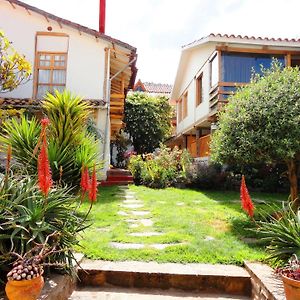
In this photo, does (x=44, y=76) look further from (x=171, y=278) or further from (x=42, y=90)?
(x=171, y=278)

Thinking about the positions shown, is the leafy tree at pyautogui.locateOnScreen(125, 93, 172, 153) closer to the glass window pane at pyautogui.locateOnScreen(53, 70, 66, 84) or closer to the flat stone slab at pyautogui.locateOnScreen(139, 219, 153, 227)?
the glass window pane at pyautogui.locateOnScreen(53, 70, 66, 84)

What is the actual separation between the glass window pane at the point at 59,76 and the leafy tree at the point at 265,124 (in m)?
9.10

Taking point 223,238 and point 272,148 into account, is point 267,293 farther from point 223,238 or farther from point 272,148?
point 272,148

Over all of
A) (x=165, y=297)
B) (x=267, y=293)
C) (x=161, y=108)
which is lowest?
(x=165, y=297)

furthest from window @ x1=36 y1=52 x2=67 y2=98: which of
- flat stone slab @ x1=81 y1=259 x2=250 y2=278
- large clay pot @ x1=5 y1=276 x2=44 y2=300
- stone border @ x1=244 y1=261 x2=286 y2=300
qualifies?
large clay pot @ x1=5 y1=276 x2=44 y2=300

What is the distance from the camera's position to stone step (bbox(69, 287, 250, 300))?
12.0 ft

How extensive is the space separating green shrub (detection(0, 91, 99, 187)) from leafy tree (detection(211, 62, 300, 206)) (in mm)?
3070

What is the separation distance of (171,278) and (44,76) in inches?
473

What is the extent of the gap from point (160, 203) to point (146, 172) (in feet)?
15.7

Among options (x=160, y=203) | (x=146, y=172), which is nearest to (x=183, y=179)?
(x=146, y=172)

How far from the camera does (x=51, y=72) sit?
1378cm

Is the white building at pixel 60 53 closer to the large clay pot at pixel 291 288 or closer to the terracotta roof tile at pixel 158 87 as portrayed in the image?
the large clay pot at pixel 291 288

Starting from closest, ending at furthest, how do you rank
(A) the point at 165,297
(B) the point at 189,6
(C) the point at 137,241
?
(A) the point at 165,297 < (C) the point at 137,241 < (B) the point at 189,6

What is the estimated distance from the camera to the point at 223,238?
5316mm
